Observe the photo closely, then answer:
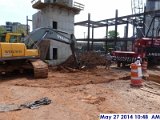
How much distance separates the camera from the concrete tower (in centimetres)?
2839

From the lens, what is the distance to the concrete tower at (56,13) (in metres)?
28.4

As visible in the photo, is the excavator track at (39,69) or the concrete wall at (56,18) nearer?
the excavator track at (39,69)

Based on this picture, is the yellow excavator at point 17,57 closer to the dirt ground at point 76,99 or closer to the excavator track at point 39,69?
the excavator track at point 39,69

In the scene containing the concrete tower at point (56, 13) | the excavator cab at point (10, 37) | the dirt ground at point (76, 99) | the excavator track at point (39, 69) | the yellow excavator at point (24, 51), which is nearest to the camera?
the dirt ground at point (76, 99)

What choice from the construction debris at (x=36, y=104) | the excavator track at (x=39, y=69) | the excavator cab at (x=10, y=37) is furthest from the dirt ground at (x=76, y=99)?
the excavator cab at (x=10, y=37)

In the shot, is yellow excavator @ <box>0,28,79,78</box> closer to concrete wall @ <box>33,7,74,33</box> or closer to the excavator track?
the excavator track

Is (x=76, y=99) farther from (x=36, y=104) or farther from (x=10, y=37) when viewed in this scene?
(x=10, y=37)

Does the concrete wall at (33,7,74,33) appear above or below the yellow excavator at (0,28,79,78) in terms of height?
above

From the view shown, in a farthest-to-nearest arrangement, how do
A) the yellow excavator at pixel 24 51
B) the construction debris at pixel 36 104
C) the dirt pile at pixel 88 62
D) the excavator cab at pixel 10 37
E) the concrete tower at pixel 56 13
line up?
the concrete tower at pixel 56 13
the dirt pile at pixel 88 62
the excavator cab at pixel 10 37
the yellow excavator at pixel 24 51
the construction debris at pixel 36 104

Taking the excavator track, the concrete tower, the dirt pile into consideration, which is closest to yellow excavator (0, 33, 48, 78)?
the excavator track

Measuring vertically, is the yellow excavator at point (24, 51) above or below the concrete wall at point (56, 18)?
below

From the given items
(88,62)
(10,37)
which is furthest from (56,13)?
(10,37)

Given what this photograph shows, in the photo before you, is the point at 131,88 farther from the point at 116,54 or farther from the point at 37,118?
the point at 116,54

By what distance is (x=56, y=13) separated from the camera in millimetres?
28844
